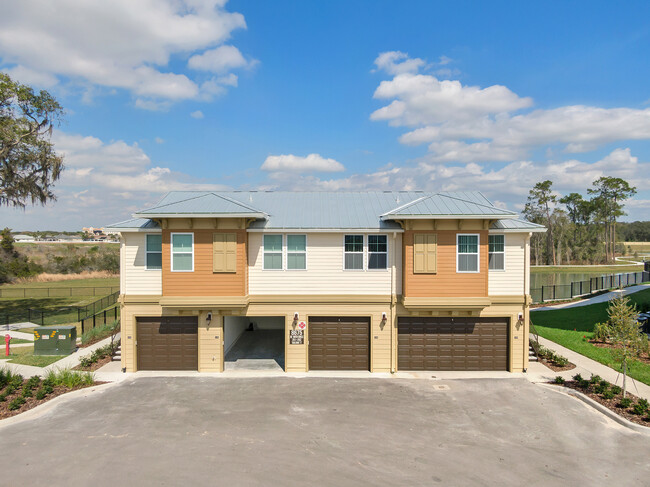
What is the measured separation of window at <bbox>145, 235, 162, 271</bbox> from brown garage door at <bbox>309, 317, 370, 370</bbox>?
6665 mm

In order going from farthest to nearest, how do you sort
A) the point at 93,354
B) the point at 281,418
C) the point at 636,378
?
the point at 93,354 < the point at 636,378 < the point at 281,418

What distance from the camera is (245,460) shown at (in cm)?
888

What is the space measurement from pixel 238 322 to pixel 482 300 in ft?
40.8

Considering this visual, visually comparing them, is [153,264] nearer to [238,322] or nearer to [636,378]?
[238,322]

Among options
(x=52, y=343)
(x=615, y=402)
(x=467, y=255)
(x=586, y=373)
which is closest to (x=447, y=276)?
(x=467, y=255)

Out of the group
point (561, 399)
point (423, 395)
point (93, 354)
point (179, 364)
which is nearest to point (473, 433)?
point (423, 395)

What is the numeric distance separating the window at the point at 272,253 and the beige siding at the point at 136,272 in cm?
435

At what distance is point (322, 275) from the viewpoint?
15.3 metres

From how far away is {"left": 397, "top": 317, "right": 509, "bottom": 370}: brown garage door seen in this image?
15367mm

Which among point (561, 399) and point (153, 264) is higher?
point (153, 264)

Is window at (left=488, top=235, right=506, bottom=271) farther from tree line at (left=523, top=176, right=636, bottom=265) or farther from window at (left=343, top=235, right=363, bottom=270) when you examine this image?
tree line at (left=523, top=176, right=636, bottom=265)

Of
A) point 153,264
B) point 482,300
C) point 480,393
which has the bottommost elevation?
point 480,393

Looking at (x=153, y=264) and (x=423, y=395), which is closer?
(x=423, y=395)

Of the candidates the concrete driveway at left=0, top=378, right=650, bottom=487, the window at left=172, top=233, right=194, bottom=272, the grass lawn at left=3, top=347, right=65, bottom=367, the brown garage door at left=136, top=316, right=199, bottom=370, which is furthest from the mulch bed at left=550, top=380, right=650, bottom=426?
the grass lawn at left=3, top=347, right=65, bottom=367
